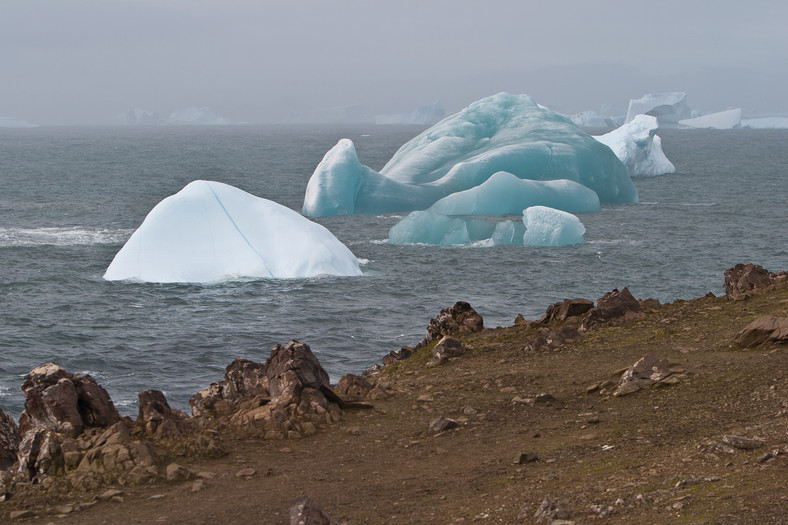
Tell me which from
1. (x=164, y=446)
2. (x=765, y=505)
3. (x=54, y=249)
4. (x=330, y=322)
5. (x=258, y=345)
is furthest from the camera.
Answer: (x=54, y=249)

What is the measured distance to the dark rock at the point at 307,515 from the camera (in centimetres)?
662

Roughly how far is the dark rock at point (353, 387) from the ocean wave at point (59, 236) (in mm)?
26757

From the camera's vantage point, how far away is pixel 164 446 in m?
9.01

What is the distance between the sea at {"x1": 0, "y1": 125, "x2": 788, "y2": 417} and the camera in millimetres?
21391

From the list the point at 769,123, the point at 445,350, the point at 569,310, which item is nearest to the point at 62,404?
the point at 445,350

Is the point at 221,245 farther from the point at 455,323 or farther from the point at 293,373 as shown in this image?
the point at 293,373

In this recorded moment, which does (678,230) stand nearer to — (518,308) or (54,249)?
(518,308)

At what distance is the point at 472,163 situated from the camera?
46719 millimetres

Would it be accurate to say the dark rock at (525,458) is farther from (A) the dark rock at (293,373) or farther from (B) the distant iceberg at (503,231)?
(B) the distant iceberg at (503,231)

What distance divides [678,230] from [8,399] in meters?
29.8

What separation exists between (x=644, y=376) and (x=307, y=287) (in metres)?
18.7

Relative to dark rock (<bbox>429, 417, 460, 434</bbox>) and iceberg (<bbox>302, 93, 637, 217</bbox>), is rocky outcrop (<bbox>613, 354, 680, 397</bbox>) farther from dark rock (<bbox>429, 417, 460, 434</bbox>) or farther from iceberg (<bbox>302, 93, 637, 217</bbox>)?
iceberg (<bbox>302, 93, 637, 217</bbox>)

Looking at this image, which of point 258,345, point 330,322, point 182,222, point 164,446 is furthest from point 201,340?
point 164,446

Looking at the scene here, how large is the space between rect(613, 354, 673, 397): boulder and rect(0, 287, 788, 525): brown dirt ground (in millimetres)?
115
